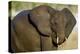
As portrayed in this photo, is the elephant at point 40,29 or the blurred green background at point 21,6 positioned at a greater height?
the blurred green background at point 21,6

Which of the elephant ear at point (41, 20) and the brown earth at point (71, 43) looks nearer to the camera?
the elephant ear at point (41, 20)

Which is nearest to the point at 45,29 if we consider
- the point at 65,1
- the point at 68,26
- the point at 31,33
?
the point at 31,33

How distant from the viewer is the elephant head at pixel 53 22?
2314mm

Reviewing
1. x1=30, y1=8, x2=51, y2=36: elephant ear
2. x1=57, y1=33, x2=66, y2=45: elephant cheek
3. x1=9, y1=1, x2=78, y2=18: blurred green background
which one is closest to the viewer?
x1=9, y1=1, x2=78, y2=18: blurred green background

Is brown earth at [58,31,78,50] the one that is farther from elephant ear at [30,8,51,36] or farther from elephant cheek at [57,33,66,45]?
elephant ear at [30,8,51,36]

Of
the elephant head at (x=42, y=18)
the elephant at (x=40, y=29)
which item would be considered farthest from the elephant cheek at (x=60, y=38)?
the elephant head at (x=42, y=18)

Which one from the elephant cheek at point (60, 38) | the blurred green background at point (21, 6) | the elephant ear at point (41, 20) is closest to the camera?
the blurred green background at point (21, 6)

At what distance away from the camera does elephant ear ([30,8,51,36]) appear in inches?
90.3

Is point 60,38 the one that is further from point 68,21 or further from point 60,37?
point 68,21

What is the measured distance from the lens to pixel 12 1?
2.19m

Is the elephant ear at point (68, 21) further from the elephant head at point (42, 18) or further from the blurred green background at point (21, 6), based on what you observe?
the elephant head at point (42, 18)

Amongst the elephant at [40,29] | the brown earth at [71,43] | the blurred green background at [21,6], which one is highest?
the blurred green background at [21,6]

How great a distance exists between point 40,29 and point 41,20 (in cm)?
12

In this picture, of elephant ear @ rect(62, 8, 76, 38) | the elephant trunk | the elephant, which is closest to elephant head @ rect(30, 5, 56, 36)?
the elephant
